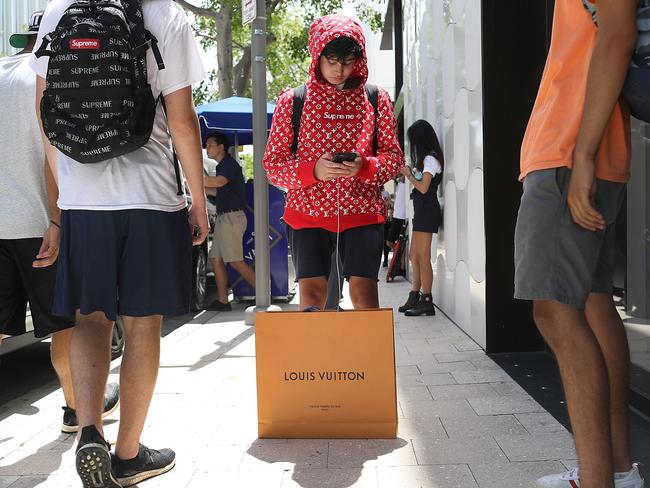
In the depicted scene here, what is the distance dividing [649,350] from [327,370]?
154 centimetres

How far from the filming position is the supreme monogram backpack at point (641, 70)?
2152mm

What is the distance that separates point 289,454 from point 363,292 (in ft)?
2.85

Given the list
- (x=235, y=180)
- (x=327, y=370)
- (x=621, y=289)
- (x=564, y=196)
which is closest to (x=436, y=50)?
(x=235, y=180)

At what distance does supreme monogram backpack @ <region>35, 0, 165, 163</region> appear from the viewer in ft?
8.93

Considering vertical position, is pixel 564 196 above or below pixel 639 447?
above

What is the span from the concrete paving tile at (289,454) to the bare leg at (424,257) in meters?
4.15

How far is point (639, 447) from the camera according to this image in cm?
323

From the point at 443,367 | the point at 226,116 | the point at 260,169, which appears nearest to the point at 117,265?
the point at 443,367

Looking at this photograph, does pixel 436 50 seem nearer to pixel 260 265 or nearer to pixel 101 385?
pixel 260 265

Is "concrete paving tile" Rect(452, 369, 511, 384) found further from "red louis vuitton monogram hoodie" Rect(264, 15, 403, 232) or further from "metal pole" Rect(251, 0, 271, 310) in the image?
"metal pole" Rect(251, 0, 271, 310)

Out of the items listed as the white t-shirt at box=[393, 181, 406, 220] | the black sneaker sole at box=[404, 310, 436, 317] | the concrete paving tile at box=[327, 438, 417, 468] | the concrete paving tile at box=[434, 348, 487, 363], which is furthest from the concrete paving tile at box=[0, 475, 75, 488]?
the white t-shirt at box=[393, 181, 406, 220]

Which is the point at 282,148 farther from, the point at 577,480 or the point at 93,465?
the point at 577,480

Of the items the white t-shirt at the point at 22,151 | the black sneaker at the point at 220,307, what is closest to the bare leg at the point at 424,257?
the black sneaker at the point at 220,307

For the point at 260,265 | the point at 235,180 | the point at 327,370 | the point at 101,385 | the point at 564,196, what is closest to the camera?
the point at 564,196
